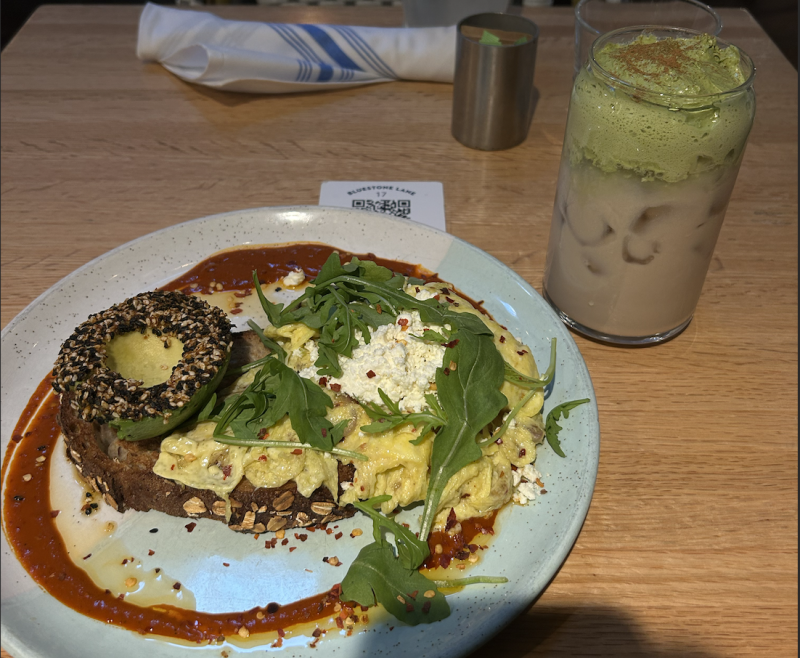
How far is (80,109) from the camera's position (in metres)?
3.79

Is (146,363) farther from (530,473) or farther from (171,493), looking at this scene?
(530,473)

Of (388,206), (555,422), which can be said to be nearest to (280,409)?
(555,422)

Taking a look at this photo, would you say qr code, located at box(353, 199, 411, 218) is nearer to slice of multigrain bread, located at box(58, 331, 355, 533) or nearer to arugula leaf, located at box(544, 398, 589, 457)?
arugula leaf, located at box(544, 398, 589, 457)

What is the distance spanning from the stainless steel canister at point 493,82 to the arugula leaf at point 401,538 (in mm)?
2366

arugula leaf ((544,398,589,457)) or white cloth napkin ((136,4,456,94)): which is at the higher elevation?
white cloth napkin ((136,4,456,94))

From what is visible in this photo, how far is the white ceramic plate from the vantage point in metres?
1.62

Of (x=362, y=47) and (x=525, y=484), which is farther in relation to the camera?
(x=362, y=47)

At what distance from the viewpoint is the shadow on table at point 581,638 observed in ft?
5.57

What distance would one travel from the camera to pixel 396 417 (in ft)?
5.91

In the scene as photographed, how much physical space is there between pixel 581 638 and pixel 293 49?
3.60 meters

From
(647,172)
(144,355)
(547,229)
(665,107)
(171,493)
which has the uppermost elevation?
(665,107)

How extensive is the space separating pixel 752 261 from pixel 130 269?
284 cm

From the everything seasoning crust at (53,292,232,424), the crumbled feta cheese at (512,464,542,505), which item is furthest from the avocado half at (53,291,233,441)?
the crumbled feta cheese at (512,464,542,505)

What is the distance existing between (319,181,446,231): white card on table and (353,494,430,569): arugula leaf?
1688mm
